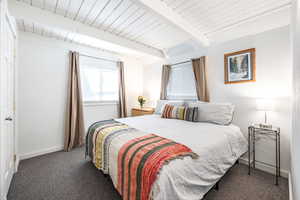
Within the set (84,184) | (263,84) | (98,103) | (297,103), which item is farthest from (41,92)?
(263,84)

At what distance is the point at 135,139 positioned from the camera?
139 cm

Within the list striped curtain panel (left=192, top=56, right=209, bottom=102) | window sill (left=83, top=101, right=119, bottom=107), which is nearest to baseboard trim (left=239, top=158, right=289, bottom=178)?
striped curtain panel (left=192, top=56, right=209, bottom=102)

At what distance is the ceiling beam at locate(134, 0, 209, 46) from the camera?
1.63m

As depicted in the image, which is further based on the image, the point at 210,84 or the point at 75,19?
the point at 210,84

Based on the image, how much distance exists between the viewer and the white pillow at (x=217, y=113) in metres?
2.05

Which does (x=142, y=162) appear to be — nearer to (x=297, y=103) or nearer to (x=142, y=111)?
(x=297, y=103)

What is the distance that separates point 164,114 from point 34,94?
2.66 meters

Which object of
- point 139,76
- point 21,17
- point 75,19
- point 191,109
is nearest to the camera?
point 21,17

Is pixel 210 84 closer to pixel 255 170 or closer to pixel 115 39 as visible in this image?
pixel 255 170

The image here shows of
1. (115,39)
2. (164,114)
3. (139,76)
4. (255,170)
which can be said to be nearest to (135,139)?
(164,114)

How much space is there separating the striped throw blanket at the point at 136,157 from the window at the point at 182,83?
2.00 meters

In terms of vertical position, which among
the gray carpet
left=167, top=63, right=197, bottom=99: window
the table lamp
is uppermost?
left=167, top=63, right=197, bottom=99: window

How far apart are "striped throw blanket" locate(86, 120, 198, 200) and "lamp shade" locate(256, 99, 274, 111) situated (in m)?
1.53

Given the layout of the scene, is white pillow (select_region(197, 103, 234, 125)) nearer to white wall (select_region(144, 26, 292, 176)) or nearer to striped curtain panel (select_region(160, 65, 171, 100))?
white wall (select_region(144, 26, 292, 176))
